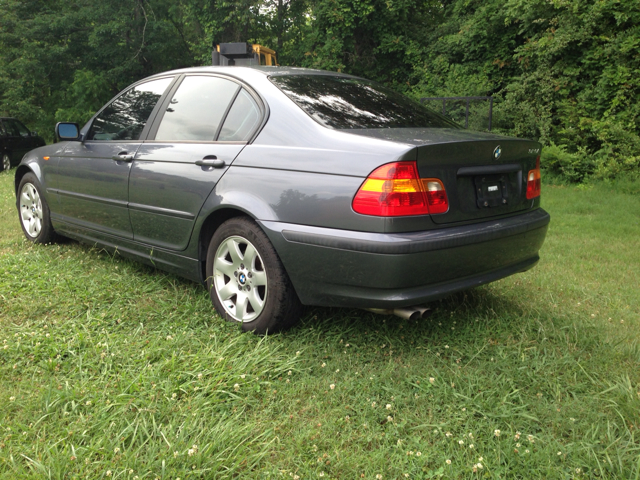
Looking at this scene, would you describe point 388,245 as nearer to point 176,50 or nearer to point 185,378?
point 185,378

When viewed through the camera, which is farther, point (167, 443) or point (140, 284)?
point (140, 284)

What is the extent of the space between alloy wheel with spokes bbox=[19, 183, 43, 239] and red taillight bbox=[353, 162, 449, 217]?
359 centimetres

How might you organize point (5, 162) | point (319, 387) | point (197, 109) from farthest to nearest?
point (5, 162), point (197, 109), point (319, 387)

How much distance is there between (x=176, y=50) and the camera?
23.7 metres

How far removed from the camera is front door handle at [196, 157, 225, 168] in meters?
2.99

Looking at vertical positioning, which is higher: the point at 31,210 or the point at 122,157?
the point at 122,157

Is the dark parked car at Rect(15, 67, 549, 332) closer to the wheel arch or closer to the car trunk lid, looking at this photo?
the car trunk lid

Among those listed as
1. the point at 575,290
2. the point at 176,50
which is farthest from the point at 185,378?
the point at 176,50

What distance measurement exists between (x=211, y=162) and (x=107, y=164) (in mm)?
1226

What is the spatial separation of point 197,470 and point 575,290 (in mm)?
2898

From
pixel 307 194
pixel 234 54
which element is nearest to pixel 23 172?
pixel 307 194

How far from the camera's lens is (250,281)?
291 cm

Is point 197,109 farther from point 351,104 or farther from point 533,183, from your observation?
point 533,183

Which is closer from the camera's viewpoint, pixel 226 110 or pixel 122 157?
pixel 226 110
